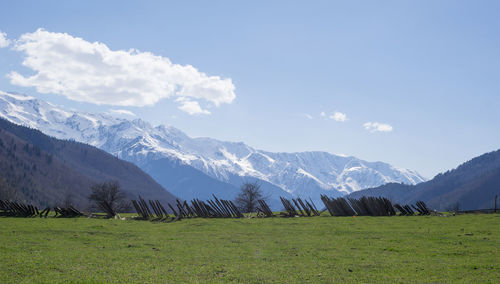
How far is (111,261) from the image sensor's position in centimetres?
1204

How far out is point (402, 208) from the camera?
1310 inches

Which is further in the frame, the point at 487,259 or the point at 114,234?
the point at 114,234

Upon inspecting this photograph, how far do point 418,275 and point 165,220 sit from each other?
23.7 meters

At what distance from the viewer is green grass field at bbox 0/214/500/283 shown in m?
9.98

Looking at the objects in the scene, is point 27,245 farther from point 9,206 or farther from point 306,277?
point 9,206

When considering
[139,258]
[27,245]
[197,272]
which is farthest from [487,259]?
[27,245]

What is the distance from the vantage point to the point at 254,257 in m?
13.2

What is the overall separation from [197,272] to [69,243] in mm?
8057

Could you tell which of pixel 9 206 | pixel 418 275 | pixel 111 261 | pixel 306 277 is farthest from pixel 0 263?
pixel 9 206

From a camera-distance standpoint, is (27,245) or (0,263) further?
(27,245)

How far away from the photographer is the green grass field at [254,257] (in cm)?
998

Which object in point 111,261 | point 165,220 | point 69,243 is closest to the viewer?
point 111,261

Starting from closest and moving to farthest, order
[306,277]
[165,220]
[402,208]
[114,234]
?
[306,277], [114,234], [165,220], [402,208]

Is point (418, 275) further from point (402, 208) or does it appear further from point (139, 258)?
point (402, 208)
